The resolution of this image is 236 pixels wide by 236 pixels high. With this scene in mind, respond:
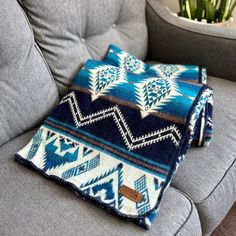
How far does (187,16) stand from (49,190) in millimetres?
1107

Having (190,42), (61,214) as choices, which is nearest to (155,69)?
(190,42)

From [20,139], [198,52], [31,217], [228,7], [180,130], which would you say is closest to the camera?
[31,217]

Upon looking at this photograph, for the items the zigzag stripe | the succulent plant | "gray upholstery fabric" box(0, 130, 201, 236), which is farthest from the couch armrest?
"gray upholstery fabric" box(0, 130, 201, 236)

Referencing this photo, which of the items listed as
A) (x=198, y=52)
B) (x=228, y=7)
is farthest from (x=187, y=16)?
(x=198, y=52)

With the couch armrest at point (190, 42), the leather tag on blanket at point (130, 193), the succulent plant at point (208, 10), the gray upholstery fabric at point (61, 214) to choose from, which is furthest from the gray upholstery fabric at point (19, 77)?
the succulent plant at point (208, 10)

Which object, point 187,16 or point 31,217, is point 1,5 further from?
point 187,16

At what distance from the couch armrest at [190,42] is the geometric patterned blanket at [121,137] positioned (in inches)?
12.8

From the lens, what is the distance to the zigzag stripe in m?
0.87

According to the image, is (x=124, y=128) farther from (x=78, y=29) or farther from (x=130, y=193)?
(x=78, y=29)

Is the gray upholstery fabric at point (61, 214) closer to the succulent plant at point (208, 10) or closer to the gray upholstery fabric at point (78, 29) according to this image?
the gray upholstery fabric at point (78, 29)

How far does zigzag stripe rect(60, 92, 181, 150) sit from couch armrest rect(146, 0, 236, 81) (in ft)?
1.69

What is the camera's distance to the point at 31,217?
2.45 ft

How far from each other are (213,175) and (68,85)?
1.86ft

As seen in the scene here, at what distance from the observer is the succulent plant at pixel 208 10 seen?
1.47 metres
